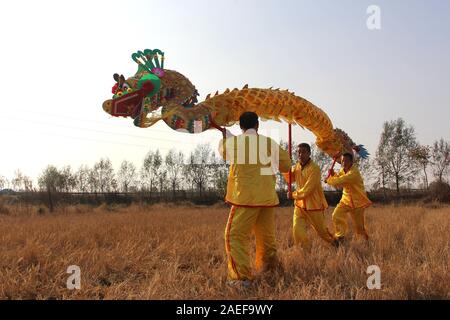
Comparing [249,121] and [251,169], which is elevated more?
[249,121]

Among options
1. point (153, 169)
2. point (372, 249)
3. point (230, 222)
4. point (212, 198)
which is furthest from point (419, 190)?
point (230, 222)

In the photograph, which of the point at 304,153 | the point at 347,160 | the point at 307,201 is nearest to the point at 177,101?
the point at 304,153

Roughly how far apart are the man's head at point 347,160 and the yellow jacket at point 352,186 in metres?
0.08

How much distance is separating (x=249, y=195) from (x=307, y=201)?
228cm

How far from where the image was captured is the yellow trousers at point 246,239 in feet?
13.6

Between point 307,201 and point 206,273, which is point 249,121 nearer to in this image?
point 206,273

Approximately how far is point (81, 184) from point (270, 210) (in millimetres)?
46232

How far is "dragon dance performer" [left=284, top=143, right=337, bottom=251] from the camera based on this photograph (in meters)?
6.25

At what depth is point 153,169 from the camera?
43.8 metres

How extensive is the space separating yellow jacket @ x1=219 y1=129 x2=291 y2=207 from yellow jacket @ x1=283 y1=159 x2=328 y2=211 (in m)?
1.88

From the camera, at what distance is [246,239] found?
4.32 metres

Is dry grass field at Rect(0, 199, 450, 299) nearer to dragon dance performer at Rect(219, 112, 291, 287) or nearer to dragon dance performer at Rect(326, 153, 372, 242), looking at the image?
dragon dance performer at Rect(219, 112, 291, 287)

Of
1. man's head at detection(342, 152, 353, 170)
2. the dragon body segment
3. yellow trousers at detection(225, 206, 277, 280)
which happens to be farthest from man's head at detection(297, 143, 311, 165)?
yellow trousers at detection(225, 206, 277, 280)
